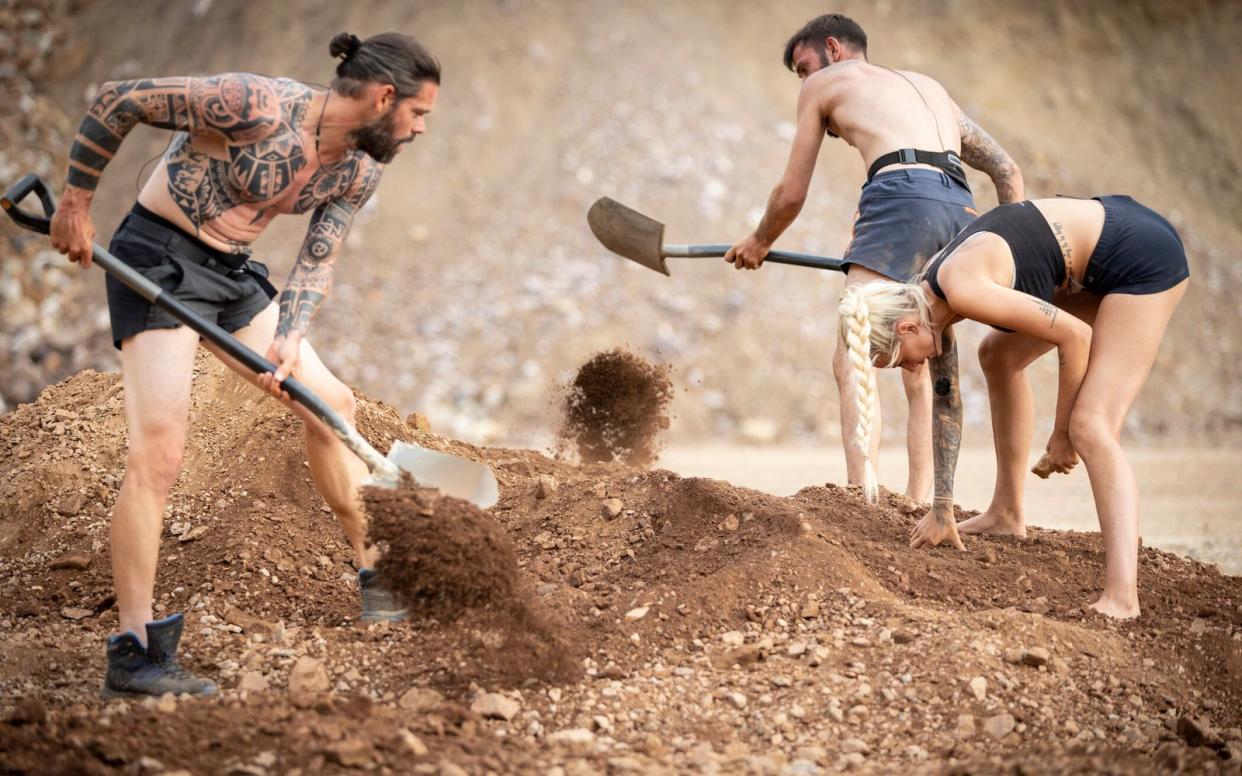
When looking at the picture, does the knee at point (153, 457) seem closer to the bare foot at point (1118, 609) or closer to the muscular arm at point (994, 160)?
the bare foot at point (1118, 609)

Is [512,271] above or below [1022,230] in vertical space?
above

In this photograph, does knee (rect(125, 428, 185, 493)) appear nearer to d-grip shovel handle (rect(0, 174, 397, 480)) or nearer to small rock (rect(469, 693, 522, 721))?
d-grip shovel handle (rect(0, 174, 397, 480))

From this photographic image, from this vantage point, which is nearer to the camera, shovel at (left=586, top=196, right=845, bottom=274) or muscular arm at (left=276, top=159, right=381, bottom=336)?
muscular arm at (left=276, top=159, right=381, bottom=336)

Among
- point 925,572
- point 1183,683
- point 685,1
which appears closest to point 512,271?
point 685,1

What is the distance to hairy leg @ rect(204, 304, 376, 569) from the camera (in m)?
3.38

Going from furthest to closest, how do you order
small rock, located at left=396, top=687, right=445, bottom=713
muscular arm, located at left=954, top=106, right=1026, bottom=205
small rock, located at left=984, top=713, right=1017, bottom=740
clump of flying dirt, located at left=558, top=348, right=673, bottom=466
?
1. clump of flying dirt, located at left=558, top=348, right=673, bottom=466
2. muscular arm, located at left=954, top=106, right=1026, bottom=205
3. small rock, located at left=396, top=687, right=445, bottom=713
4. small rock, located at left=984, top=713, right=1017, bottom=740

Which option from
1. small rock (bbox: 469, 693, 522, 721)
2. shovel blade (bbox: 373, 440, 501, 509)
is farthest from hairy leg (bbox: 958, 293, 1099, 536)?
small rock (bbox: 469, 693, 522, 721)

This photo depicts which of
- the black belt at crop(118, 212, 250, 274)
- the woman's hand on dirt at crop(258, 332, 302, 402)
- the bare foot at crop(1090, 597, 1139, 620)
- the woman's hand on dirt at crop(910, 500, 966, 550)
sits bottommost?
the bare foot at crop(1090, 597, 1139, 620)

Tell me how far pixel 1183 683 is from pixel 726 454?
671cm

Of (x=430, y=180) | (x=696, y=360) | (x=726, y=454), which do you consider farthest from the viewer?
(x=430, y=180)

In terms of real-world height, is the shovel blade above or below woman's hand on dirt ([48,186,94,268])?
below

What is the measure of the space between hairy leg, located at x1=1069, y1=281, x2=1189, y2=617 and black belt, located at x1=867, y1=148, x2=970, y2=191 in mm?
1027

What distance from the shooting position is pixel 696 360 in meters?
11.2

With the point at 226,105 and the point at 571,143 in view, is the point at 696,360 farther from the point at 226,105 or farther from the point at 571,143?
the point at 226,105
